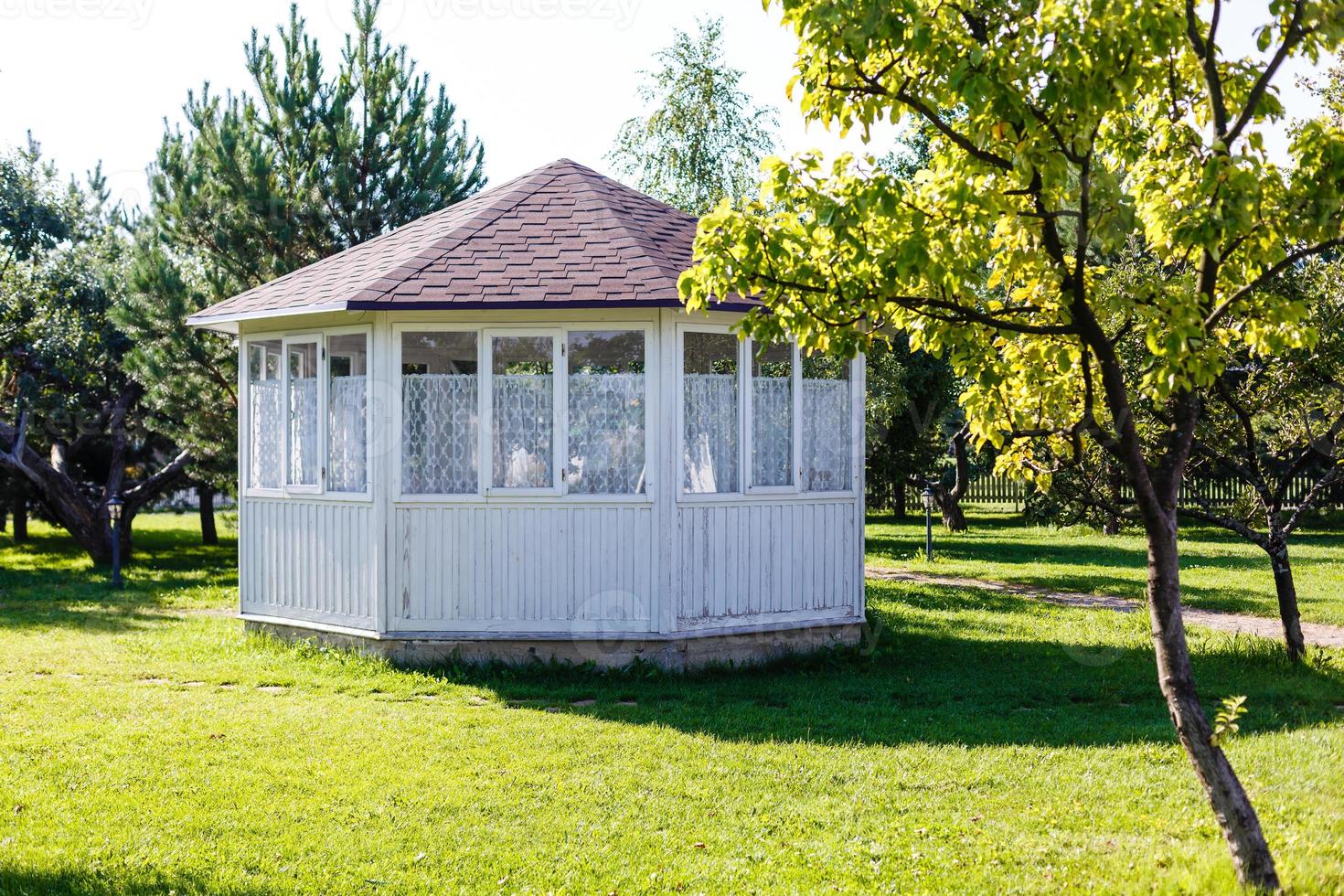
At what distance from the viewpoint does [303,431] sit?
10.9 m

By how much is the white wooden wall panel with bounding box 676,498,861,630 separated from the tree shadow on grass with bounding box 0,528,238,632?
647 cm

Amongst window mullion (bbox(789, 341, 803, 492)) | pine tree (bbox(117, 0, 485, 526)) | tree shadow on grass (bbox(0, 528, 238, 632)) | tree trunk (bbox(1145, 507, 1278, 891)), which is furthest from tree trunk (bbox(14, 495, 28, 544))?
tree trunk (bbox(1145, 507, 1278, 891))

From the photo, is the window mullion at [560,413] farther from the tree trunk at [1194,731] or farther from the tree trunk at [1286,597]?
the tree trunk at [1286,597]

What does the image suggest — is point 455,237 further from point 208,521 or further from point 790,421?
point 208,521

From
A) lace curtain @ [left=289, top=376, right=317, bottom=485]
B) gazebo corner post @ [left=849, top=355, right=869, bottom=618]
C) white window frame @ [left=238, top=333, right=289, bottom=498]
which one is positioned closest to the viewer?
lace curtain @ [left=289, top=376, right=317, bottom=485]

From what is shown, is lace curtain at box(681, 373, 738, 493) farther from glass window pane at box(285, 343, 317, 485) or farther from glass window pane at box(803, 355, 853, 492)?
glass window pane at box(285, 343, 317, 485)

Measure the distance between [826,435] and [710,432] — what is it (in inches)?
46.9

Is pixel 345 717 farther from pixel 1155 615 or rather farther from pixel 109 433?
pixel 109 433

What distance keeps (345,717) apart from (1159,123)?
612cm

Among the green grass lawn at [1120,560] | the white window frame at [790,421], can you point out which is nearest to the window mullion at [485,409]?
the white window frame at [790,421]

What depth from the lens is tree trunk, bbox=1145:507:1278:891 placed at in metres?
4.84

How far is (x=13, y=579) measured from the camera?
18.0 m

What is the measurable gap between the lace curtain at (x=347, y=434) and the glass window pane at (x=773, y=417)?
321 cm

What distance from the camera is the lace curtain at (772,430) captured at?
10367 millimetres
